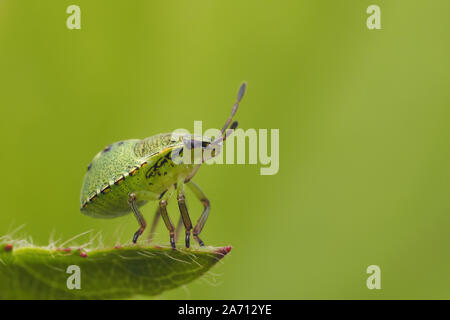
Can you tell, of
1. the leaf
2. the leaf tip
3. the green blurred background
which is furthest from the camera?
the green blurred background

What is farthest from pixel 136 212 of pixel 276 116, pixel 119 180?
pixel 276 116

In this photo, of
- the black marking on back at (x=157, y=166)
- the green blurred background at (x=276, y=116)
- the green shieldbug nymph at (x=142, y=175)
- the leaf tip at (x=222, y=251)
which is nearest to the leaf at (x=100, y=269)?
the leaf tip at (x=222, y=251)

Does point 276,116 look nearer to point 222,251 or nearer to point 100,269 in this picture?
point 222,251

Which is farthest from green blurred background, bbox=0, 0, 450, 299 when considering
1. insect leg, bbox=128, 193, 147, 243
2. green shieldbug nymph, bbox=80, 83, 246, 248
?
insect leg, bbox=128, 193, 147, 243

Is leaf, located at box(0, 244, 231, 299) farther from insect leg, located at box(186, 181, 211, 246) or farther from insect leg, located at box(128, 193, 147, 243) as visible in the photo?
insect leg, located at box(186, 181, 211, 246)

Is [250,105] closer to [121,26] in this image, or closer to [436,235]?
→ [121,26]

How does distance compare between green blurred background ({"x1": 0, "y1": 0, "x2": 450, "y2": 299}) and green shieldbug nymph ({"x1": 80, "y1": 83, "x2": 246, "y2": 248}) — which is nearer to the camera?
green shieldbug nymph ({"x1": 80, "y1": 83, "x2": 246, "y2": 248})
